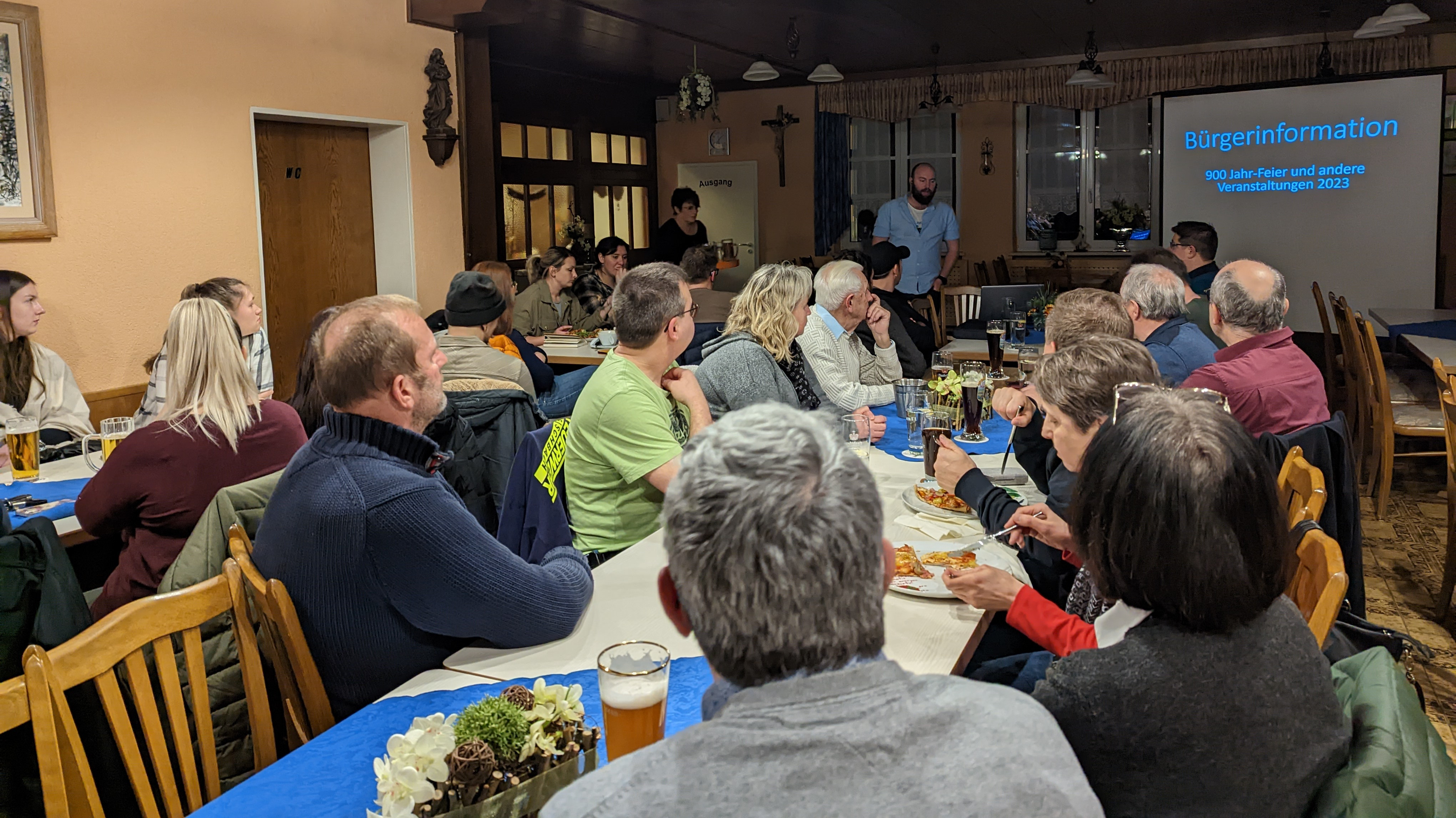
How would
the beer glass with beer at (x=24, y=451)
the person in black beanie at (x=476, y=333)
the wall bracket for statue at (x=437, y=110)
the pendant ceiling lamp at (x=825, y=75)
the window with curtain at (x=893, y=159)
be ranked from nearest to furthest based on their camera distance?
the beer glass with beer at (x=24, y=451), the person in black beanie at (x=476, y=333), the wall bracket for statue at (x=437, y=110), the pendant ceiling lamp at (x=825, y=75), the window with curtain at (x=893, y=159)

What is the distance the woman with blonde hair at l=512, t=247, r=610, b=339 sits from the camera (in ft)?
23.7

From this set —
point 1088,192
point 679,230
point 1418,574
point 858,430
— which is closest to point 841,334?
point 858,430

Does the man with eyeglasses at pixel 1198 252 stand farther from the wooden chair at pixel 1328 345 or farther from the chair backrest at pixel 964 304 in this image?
the chair backrest at pixel 964 304

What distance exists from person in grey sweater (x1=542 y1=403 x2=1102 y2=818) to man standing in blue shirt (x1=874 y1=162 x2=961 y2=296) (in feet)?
26.9

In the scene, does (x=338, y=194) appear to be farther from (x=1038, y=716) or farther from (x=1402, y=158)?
(x=1402, y=158)

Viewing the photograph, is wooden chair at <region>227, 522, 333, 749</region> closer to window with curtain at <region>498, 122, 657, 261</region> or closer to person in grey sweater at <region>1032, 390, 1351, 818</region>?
person in grey sweater at <region>1032, 390, 1351, 818</region>

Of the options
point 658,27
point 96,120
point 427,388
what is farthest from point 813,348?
point 658,27

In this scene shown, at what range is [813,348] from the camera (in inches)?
162

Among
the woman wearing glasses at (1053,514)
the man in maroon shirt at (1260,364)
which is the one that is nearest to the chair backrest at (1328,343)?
the man in maroon shirt at (1260,364)

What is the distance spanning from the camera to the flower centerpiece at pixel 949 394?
3.49m

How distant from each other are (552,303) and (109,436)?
14.5 ft

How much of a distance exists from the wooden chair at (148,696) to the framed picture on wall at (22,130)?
3849 mm

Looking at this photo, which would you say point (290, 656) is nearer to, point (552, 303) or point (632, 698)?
point (632, 698)

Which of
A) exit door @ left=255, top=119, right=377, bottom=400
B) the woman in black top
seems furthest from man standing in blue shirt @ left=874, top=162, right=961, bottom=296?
exit door @ left=255, top=119, right=377, bottom=400
